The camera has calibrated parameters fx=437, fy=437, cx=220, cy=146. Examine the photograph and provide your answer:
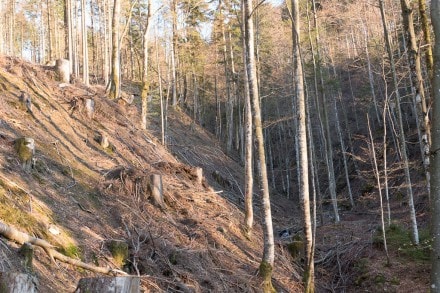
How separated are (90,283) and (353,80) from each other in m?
41.7

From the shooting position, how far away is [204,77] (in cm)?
3681

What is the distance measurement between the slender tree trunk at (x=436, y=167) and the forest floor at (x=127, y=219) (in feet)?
12.7

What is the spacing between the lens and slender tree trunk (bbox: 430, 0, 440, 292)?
436cm

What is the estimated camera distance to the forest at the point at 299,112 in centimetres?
967

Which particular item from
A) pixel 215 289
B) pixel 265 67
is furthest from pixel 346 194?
A: pixel 215 289

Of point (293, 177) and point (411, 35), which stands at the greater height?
point (411, 35)

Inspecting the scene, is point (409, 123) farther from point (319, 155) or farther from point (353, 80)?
point (353, 80)

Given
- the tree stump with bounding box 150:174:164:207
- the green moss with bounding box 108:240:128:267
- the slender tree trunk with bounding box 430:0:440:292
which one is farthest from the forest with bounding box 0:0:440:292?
the tree stump with bounding box 150:174:164:207

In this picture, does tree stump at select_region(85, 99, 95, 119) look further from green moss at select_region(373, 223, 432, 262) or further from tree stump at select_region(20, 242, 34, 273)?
green moss at select_region(373, 223, 432, 262)

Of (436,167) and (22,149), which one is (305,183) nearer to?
(436,167)

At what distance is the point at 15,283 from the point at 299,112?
24.6 ft

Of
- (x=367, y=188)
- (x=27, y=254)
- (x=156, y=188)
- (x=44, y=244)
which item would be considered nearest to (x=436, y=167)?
(x=27, y=254)

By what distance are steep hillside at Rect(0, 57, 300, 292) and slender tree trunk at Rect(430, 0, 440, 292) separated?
11.4 ft

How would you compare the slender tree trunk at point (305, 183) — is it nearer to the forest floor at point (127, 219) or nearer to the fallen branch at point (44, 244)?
the forest floor at point (127, 219)
